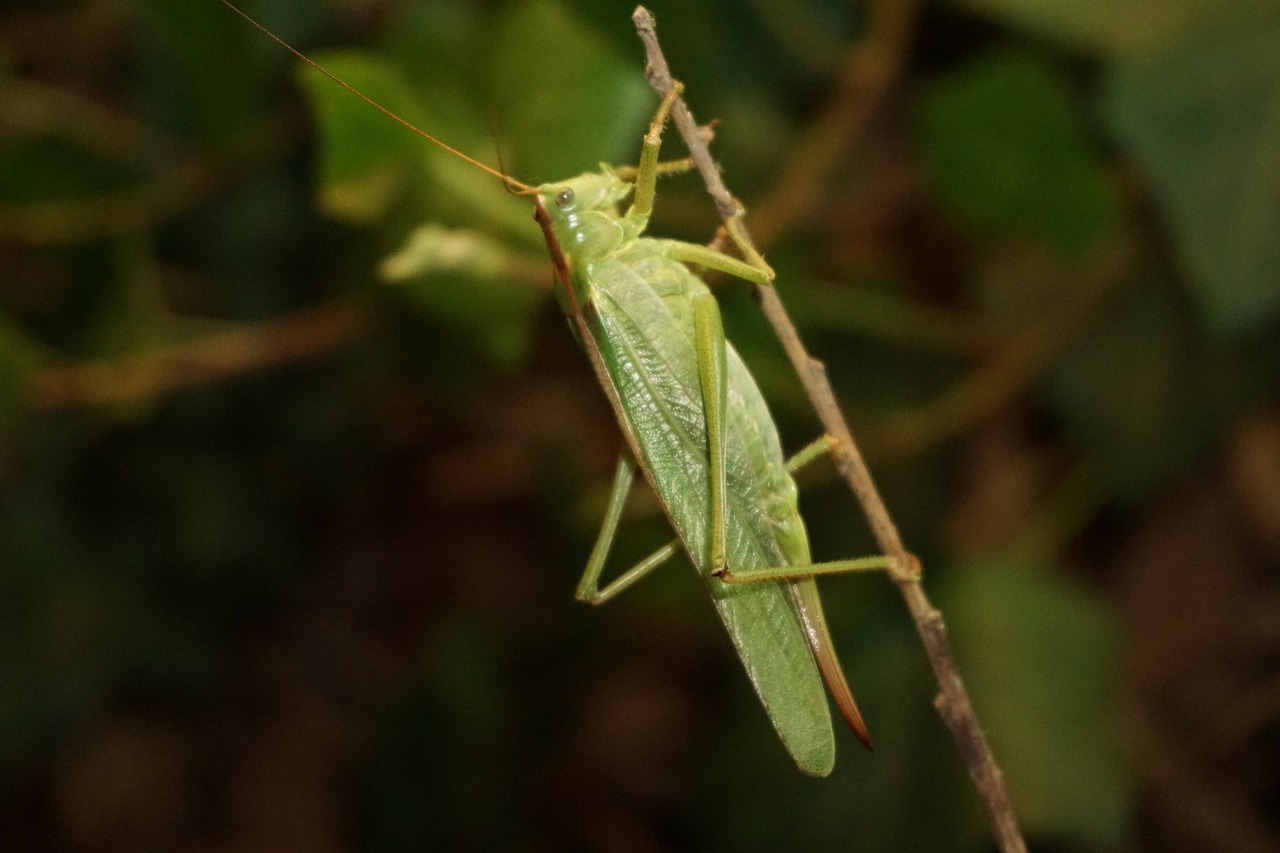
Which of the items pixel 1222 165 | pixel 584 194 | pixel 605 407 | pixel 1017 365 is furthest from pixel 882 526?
pixel 605 407

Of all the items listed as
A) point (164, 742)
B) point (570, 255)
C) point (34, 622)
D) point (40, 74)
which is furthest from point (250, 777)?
point (570, 255)

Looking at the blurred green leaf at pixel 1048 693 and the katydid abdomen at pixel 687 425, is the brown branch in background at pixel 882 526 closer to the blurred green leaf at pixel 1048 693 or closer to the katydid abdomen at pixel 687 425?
the katydid abdomen at pixel 687 425

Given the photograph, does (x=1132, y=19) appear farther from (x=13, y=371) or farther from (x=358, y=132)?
(x=13, y=371)

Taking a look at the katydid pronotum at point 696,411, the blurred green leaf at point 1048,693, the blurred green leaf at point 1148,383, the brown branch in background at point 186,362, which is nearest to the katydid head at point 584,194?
the katydid pronotum at point 696,411

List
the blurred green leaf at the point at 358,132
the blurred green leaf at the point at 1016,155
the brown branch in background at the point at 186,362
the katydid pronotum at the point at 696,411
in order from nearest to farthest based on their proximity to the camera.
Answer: the katydid pronotum at the point at 696,411
the blurred green leaf at the point at 358,132
the blurred green leaf at the point at 1016,155
the brown branch in background at the point at 186,362

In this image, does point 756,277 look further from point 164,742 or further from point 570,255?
→ point 164,742

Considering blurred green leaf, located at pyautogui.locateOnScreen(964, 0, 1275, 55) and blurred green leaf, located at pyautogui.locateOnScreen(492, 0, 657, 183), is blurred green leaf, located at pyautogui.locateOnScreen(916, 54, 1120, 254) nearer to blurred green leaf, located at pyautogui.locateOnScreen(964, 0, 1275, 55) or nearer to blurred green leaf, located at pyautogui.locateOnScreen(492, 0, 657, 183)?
blurred green leaf, located at pyautogui.locateOnScreen(964, 0, 1275, 55)

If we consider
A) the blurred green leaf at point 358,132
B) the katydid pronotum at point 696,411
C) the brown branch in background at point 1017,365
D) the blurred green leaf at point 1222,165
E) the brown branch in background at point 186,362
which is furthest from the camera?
the brown branch in background at point 1017,365

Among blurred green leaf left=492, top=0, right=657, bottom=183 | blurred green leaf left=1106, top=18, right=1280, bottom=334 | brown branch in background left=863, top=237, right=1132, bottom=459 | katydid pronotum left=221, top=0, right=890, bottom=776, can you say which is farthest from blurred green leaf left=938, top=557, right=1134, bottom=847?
blurred green leaf left=492, top=0, right=657, bottom=183
